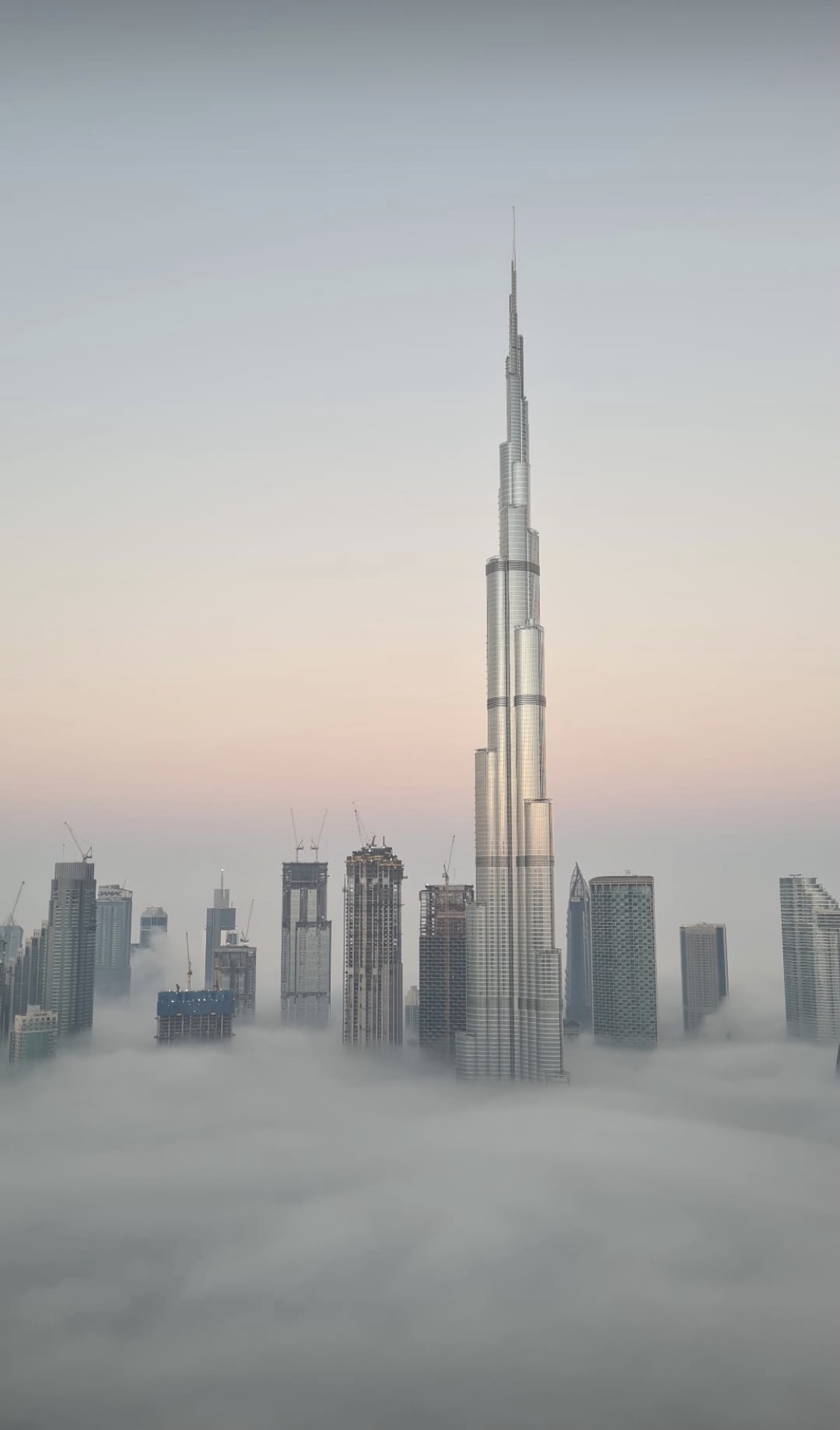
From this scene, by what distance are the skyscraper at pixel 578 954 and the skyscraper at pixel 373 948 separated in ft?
83.1

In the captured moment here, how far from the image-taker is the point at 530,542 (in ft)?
342

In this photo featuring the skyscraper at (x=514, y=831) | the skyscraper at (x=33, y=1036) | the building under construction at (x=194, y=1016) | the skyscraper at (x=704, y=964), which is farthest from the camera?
the skyscraper at (x=704, y=964)

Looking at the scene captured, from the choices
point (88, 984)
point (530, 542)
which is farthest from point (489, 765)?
point (88, 984)

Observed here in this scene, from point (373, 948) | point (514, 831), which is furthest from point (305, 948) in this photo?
point (514, 831)

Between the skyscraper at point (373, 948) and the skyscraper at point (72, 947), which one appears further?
the skyscraper at point (373, 948)

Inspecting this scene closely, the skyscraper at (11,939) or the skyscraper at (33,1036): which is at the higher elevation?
the skyscraper at (11,939)

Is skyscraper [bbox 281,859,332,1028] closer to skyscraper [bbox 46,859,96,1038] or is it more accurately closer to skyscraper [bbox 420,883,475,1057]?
skyscraper [bbox 420,883,475,1057]

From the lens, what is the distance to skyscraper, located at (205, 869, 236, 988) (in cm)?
15325

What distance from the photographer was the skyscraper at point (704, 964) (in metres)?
130

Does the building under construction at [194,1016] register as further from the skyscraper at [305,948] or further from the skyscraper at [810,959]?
the skyscraper at [810,959]

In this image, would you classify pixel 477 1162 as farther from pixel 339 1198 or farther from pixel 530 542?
pixel 530 542

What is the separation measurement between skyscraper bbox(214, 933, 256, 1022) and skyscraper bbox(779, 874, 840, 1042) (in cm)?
6879

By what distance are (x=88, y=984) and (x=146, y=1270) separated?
65011 mm

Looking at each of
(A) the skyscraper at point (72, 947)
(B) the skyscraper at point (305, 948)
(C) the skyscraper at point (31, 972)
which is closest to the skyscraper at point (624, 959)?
(B) the skyscraper at point (305, 948)
